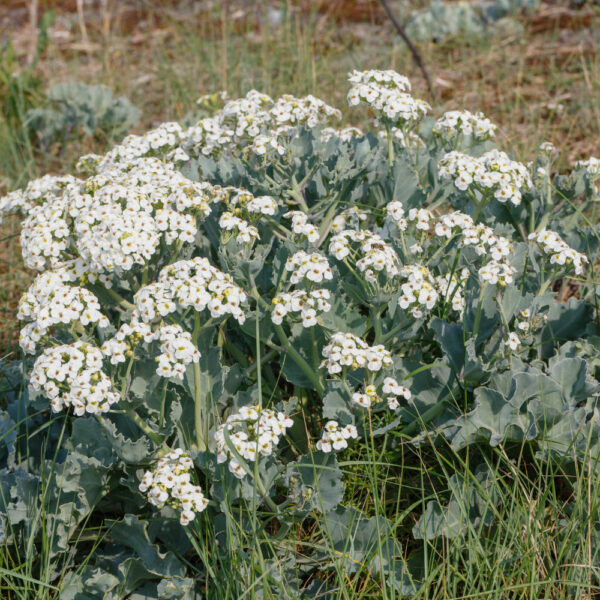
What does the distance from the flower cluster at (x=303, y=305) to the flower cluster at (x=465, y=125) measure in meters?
1.29

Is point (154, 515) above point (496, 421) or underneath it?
underneath

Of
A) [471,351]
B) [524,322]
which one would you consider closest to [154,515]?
[471,351]

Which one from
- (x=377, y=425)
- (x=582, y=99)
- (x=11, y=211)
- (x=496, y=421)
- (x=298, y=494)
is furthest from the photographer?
(x=582, y=99)

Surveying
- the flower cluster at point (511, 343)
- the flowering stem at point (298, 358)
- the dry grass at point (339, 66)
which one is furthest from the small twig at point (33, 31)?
the flower cluster at point (511, 343)

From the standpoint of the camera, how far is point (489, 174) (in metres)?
2.91

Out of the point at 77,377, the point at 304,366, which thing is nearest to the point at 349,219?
the point at 304,366

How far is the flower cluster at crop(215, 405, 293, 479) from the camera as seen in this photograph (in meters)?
2.22

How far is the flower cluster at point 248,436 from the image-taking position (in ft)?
7.30

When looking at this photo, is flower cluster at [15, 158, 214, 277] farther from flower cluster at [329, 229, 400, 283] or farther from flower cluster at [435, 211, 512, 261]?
flower cluster at [435, 211, 512, 261]

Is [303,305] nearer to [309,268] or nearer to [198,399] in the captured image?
[309,268]

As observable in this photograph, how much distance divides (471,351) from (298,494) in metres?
0.85

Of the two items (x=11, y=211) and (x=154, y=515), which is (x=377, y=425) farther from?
(x=11, y=211)

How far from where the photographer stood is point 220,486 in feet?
7.95

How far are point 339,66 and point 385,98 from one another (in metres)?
3.00
